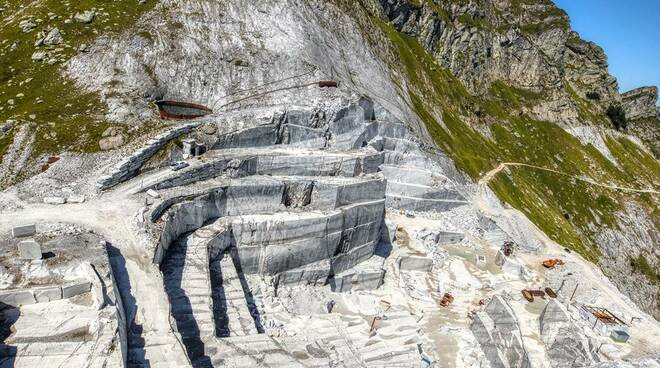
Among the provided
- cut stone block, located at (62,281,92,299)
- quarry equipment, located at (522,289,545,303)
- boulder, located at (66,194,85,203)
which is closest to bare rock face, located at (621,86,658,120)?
quarry equipment, located at (522,289,545,303)

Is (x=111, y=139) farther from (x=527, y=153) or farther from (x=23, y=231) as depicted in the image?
(x=527, y=153)

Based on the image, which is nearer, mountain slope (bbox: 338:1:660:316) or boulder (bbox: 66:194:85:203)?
boulder (bbox: 66:194:85:203)

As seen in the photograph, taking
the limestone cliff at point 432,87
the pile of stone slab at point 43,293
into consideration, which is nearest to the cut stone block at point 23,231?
the pile of stone slab at point 43,293

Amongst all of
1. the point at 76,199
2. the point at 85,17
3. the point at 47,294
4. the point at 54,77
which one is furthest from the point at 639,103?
the point at 47,294

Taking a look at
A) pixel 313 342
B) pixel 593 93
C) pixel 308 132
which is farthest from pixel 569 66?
pixel 313 342

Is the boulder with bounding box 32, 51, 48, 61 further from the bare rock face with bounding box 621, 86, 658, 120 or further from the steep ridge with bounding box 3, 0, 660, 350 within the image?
the bare rock face with bounding box 621, 86, 658, 120

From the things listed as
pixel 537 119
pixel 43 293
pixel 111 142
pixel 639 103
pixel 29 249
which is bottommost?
pixel 43 293
